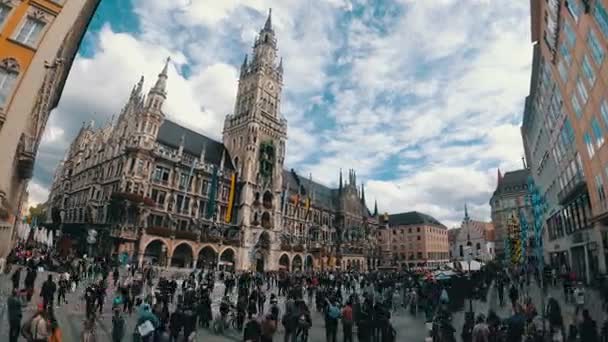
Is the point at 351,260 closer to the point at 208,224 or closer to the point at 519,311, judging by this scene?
the point at 208,224

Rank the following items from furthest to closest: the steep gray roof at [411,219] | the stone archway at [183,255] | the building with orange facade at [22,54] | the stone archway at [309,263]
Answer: the steep gray roof at [411,219]
the stone archway at [309,263]
the stone archway at [183,255]
the building with orange facade at [22,54]

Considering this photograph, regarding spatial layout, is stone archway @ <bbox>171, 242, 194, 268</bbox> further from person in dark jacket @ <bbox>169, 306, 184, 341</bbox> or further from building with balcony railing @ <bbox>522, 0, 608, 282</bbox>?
building with balcony railing @ <bbox>522, 0, 608, 282</bbox>

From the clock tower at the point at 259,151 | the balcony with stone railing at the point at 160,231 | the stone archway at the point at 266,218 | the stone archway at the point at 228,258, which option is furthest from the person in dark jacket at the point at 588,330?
the stone archway at the point at 266,218

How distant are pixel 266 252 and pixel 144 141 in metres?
26.9

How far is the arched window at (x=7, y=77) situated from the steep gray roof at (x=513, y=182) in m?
93.6

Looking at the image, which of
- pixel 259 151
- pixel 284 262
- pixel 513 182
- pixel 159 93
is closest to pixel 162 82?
pixel 159 93

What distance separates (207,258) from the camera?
46406 millimetres

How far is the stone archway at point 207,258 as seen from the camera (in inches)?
1774

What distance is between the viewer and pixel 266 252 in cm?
5416

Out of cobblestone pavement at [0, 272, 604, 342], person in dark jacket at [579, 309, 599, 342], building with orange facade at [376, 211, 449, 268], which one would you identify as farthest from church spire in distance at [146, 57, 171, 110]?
building with orange facade at [376, 211, 449, 268]

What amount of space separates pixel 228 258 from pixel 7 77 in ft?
124

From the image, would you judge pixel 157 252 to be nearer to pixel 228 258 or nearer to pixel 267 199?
pixel 228 258

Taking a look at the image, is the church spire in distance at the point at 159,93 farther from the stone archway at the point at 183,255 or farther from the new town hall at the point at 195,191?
the stone archway at the point at 183,255

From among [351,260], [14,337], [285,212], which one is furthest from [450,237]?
[14,337]
